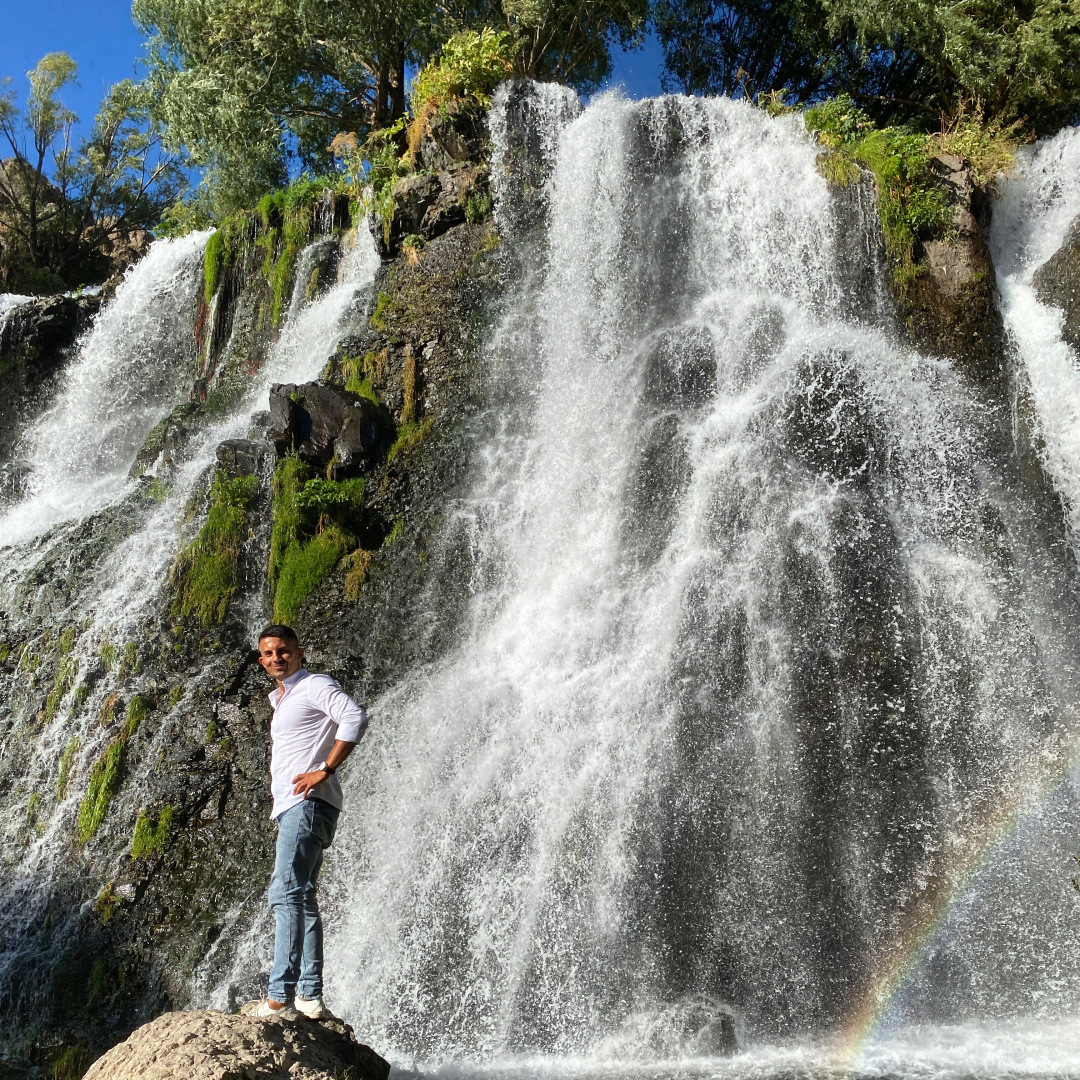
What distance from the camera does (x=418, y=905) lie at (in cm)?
754

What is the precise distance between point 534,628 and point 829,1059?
443 centimetres

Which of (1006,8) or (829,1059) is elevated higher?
(1006,8)

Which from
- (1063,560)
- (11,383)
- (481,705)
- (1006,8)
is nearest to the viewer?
(481,705)

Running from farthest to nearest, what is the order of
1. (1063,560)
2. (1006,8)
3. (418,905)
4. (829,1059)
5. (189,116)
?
1. (189,116)
2. (1006,8)
3. (1063,560)
4. (418,905)
5. (829,1059)

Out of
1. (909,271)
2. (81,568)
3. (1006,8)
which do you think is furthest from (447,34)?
(81,568)

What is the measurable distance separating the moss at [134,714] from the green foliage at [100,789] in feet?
0.31

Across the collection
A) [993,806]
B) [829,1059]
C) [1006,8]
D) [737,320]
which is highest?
[1006,8]

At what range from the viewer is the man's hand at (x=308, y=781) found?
4.45 m

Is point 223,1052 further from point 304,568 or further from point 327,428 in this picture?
point 327,428

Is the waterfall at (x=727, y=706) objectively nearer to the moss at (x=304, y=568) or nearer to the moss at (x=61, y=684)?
the moss at (x=304, y=568)

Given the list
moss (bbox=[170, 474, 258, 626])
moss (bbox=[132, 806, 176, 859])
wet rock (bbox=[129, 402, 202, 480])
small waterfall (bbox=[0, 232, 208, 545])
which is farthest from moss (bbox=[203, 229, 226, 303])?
moss (bbox=[132, 806, 176, 859])

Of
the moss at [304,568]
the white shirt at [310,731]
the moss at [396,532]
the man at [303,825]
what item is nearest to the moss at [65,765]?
the moss at [304,568]

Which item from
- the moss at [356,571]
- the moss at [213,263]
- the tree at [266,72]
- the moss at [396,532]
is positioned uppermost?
the tree at [266,72]

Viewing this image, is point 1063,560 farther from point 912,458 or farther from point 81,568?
point 81,568
